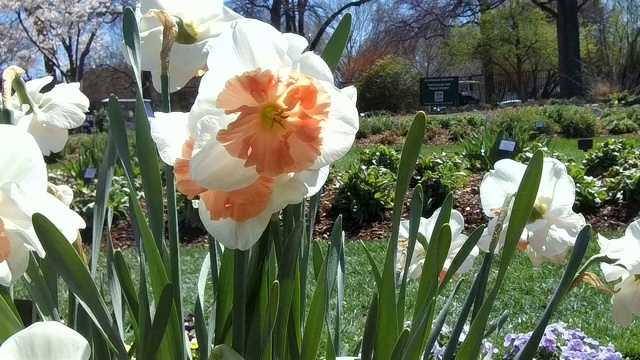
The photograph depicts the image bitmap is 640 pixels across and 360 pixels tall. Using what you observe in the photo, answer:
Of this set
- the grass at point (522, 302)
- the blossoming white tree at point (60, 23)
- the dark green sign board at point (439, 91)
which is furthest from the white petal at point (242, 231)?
the blossoming white tree at point (60, 23)

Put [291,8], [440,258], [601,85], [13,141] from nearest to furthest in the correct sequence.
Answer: [13,141] < [440,258] < [601,85] < [291,8]

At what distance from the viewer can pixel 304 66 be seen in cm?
55

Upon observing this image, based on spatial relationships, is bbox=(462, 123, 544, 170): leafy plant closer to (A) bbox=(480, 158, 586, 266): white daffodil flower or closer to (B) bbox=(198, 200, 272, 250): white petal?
(A) bbox=(480, 158, 586, 266): white daffodil flower

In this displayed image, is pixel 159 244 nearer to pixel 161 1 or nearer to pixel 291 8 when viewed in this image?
pixel 161 1

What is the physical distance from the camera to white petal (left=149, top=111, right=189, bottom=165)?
0.59 meters

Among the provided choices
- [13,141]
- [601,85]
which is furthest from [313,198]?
Result: [601,85]

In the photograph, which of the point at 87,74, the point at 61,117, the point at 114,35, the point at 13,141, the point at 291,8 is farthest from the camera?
the point at 87,74

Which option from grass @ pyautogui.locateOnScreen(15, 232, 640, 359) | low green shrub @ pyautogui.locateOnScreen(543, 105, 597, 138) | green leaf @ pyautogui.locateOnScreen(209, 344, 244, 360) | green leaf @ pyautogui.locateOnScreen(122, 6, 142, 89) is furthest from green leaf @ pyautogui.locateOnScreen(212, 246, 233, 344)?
low green shrub @ pyautogui.locateOnScreen(543, 105, 597, 138)

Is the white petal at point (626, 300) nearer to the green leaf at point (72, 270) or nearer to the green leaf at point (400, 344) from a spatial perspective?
the green leaf at point (400, 344)

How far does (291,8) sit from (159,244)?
21.9 m

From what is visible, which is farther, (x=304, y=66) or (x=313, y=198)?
(x=313, y=198)

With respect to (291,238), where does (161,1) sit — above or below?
above

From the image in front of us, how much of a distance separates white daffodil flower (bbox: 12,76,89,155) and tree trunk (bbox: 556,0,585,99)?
1912 centimetres

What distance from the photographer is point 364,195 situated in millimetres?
4785
